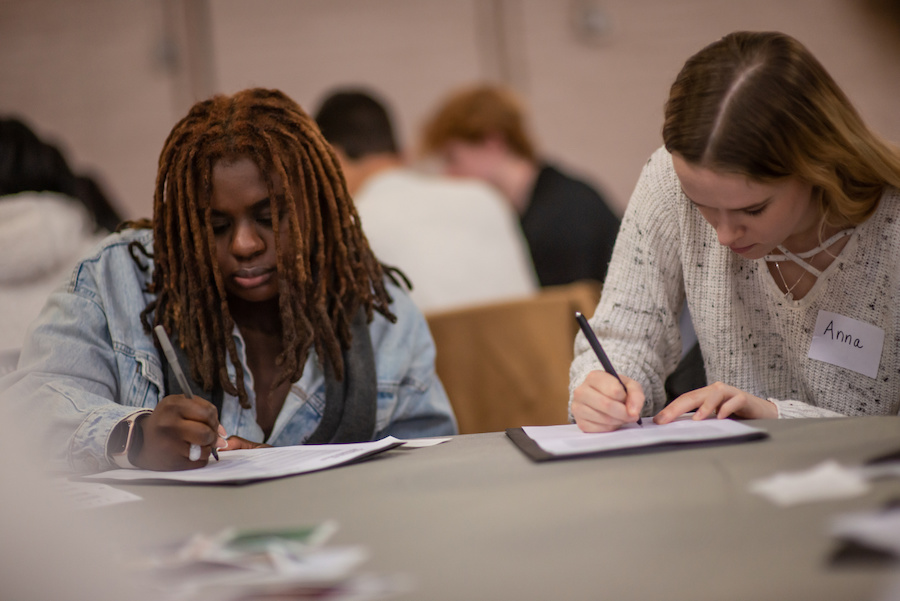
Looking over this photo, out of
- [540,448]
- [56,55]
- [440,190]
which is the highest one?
[56,55]

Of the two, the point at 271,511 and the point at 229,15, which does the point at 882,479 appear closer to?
the point at 271,511

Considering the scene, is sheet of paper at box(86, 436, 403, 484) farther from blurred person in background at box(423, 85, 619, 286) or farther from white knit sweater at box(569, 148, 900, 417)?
blurred person in background at box(423, 85, 619, 286)

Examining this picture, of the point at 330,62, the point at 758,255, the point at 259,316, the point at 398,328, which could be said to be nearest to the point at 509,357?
the point at 398,328

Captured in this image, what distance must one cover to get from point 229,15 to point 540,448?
12.9ft

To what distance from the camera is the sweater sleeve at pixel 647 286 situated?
1.31 meters

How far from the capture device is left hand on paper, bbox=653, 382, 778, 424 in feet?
3.41

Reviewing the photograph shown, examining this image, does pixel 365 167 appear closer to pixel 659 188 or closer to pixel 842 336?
pixel 659 188

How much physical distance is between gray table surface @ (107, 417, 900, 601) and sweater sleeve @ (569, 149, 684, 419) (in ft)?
1.21

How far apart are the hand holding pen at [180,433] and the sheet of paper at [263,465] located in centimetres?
2

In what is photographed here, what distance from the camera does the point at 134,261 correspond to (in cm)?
129

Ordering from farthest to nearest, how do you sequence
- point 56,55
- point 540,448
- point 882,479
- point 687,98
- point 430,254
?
point 56,55, point 430,254, point 687,98, point 540,448, point 882,479

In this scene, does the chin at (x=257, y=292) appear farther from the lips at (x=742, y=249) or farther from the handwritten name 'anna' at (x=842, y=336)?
the handwritten name 'anna' at (x=842, y=336)

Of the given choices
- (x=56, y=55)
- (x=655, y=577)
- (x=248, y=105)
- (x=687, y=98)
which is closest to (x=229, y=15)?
(x=56, y=55)

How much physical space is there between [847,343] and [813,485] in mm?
575
